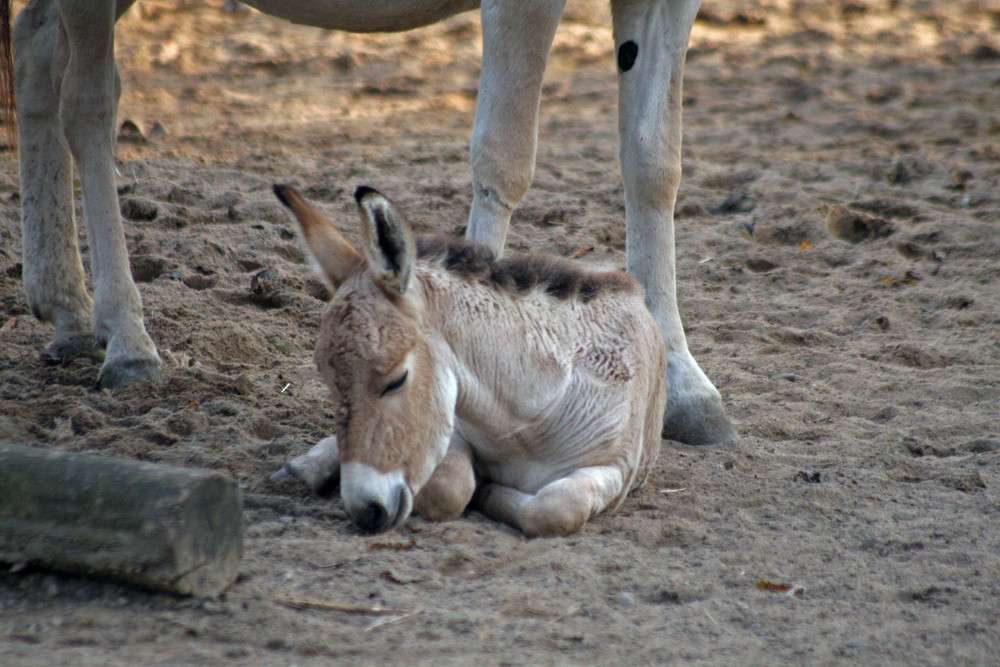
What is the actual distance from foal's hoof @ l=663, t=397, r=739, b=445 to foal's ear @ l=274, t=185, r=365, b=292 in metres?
1.59

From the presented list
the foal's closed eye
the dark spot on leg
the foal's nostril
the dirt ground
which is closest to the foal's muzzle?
the foal's nostril

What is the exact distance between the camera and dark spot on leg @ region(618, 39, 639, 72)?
453 centimetres

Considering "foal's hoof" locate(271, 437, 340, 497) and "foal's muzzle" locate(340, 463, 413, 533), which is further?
"foal's hoof" locate(271, 437, 340, 497)

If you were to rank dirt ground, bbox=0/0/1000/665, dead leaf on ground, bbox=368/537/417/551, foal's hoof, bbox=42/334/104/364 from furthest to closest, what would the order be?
1. foal's hoof, bbox=42/334/104/364
2. dead leaf on ground, bbox=368/537/417/551
3. dirt ground, bbox=0/0/1000/665

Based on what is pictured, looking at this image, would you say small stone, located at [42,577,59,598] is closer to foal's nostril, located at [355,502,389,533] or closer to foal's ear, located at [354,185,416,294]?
foal's nostril, located at [355,502,389,533]

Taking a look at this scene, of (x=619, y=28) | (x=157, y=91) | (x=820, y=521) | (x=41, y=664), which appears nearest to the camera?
(x=41, y=664)

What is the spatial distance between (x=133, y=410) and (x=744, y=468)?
2.40 m

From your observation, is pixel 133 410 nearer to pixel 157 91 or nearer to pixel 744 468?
pixel 744 468

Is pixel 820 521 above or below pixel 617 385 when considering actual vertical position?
below

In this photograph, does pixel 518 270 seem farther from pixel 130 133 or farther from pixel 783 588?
pixel 130 133

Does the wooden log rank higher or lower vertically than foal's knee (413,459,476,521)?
higher

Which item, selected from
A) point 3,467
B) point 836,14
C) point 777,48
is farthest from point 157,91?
point 836,14

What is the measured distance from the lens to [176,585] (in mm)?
2414

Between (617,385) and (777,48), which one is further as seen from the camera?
(777,48)
